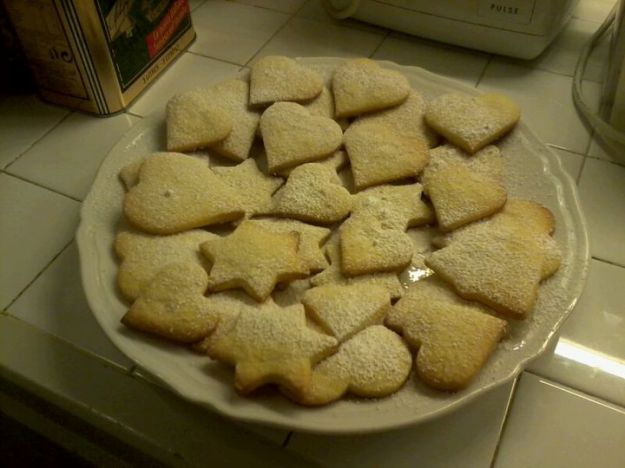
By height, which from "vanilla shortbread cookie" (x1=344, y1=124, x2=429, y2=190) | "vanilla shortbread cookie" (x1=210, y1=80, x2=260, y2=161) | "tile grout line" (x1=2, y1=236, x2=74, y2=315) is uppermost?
"vanilla shortbread cookie" (x1=210, y1=80, x2=260, y2=161)

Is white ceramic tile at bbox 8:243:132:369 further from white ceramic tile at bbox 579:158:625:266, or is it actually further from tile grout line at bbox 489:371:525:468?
white ceramic tile at bbox 579:158:625:266

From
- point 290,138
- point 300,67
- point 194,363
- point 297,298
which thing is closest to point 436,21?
point 300,67

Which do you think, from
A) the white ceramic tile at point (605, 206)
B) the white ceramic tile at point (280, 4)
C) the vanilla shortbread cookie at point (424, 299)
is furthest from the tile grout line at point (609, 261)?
the white ceramic tile at point (280, 4)

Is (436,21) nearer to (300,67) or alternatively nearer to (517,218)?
(300,67)

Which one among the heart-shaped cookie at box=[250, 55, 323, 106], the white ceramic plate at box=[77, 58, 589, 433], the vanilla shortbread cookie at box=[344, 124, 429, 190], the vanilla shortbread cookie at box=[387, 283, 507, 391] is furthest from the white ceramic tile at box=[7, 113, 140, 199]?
the vanilla shortbread cookie at box=[387, 283, 507, 391]

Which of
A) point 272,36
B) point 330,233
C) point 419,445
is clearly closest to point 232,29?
point 272,36

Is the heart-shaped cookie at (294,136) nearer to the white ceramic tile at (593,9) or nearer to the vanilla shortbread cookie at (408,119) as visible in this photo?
the vanilla shortbread cookie at (408,119)

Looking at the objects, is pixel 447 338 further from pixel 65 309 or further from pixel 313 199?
pixel 65 309
